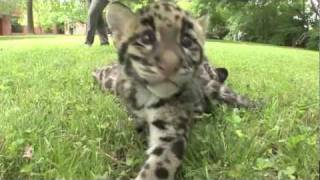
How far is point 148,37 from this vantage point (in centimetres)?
359

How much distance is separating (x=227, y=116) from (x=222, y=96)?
814 mm

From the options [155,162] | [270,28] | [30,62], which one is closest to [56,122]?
[155,162]

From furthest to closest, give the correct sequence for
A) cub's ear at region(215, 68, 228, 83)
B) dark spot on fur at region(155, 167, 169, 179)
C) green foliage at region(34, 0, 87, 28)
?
green foliage at region(34, 0, 87, 28)
cub's ear at region(215, 68, 228, 83)
dark spot on fur at region(155, 167, 169, 179)

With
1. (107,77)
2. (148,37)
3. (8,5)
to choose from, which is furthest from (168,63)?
(8,5)

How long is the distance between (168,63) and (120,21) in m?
0.74

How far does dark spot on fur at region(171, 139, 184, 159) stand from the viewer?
351 centimetres

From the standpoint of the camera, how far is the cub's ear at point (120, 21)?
3810mm

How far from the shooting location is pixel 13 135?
150 inches

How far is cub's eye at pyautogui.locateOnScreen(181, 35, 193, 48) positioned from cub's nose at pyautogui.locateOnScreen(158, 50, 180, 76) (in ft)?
0.88

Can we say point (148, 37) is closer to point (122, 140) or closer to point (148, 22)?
point (148, 22)

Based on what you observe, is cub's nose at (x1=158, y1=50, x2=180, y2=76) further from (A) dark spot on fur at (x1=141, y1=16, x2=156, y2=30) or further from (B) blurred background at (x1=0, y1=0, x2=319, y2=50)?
(B) blurred background at (x1=0, y1=0, x2=319, y2=50)

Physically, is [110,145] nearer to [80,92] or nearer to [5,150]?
[5,150]

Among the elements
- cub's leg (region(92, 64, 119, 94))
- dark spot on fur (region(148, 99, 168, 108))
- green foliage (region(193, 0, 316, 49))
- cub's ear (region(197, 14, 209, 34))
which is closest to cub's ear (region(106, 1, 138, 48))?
dark spot on fur (region(148, 99, 168, 108))

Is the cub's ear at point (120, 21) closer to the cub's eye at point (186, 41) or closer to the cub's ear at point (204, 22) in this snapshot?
the cub's eye at point (186, 41)
